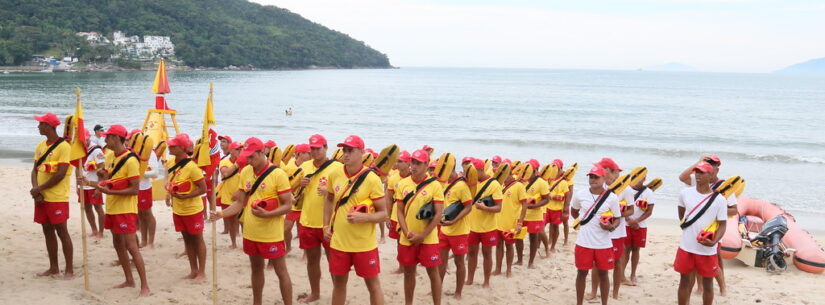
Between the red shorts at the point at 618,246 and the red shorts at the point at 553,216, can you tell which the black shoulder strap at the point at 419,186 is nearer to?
the red shorts at the point at 618,246

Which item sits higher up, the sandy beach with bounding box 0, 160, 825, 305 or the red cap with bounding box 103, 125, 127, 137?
the red cap with bounding box 103, 125, 127, 137

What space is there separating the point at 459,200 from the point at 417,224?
76 centimetres

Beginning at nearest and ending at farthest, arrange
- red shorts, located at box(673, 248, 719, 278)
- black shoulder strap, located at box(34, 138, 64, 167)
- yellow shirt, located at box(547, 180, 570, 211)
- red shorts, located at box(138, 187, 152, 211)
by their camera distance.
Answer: red shorts, located at box(673, 248, 719, 278) < black shoulder strap, located at box(34, 138, 64, 167) < red shorts, located at box(138, 187, 152, 211) < yellow shirt, located at box(547, 180, 570, 211)

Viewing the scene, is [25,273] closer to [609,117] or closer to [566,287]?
[566,287]

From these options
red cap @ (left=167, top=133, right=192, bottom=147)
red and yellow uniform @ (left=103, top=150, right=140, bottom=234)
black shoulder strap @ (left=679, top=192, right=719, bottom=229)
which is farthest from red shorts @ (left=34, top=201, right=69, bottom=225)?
black shoulder strap @ (left=679, top=192, right=719, bottom=229)

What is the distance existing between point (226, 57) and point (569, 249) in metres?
137

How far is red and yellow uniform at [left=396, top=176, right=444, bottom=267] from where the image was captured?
21.0 feet

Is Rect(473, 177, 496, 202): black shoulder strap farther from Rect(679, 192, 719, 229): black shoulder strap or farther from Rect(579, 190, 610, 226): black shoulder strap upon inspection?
Rect(679, 192, 719, 229): black shoulder strap

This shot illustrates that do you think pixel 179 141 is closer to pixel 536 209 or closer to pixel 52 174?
pixel 52 174

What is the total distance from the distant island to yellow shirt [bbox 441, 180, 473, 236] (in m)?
115

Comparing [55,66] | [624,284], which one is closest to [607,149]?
[624,284]

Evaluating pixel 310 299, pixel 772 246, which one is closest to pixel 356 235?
pixel 310 299

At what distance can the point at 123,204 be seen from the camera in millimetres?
6922

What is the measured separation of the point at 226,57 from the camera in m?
138
